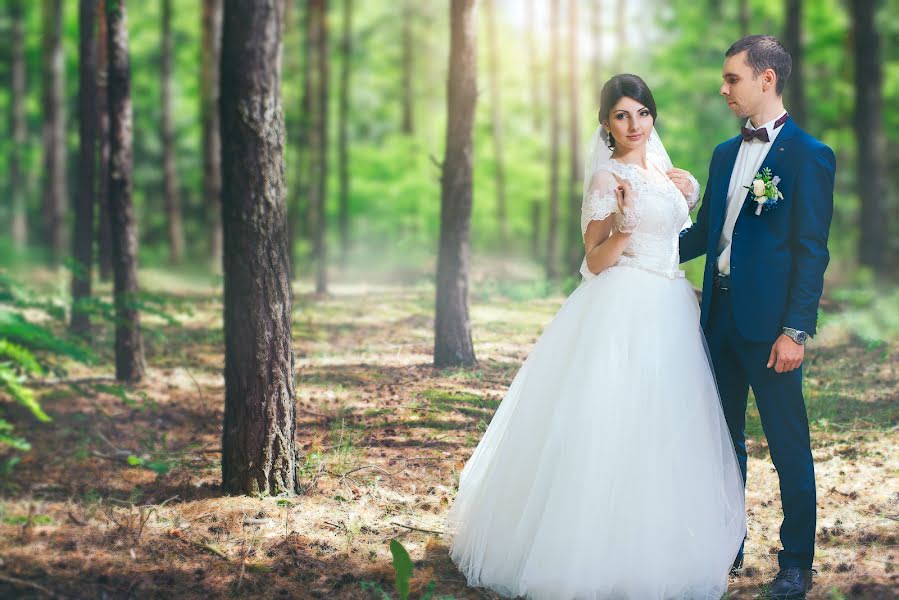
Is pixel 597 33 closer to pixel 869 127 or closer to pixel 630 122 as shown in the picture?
pixel 869 127

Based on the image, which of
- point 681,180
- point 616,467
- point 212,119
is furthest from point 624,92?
point 212,119

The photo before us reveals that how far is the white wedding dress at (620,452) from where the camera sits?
4324 millimetres

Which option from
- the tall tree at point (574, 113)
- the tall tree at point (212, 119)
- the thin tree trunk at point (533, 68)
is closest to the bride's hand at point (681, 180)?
the tall tree at point (574, 113)

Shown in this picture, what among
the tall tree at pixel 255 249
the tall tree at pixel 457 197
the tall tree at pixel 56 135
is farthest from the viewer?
the tall tree at pixel 56 135

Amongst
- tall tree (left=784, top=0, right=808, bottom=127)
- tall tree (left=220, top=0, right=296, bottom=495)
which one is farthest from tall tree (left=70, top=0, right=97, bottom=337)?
tall tree (left=784, top=0, right=808, bottom=127)

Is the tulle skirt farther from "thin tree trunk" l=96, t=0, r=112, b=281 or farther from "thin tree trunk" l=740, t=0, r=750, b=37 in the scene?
"thin tree trunk" l=740, t=0, r=750, b=37

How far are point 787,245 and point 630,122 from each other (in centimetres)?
105

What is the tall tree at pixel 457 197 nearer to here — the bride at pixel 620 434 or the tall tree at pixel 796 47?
the bride at pixel 620 434

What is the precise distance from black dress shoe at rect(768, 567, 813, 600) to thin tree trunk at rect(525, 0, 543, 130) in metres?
21.2

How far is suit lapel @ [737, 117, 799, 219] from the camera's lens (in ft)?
14.4

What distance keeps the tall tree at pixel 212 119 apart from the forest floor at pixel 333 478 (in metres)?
9.11

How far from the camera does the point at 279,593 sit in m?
4.76

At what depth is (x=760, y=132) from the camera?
177 inches

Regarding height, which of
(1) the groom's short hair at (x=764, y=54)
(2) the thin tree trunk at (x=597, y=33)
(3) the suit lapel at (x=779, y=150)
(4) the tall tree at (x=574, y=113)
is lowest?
(3) the suit lapel at (x=779, y=150)
